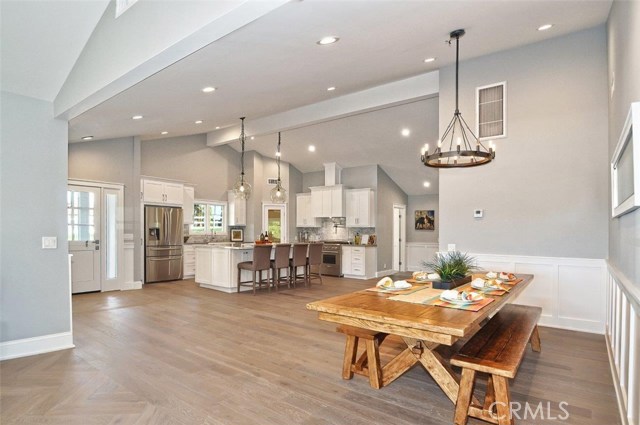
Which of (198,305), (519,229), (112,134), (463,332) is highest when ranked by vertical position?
(112,134)

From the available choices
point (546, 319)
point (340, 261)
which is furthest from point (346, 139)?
point (546, 319)

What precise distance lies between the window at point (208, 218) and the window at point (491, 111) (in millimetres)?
7099

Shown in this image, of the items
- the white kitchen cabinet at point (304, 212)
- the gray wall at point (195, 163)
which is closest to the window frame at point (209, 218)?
the gray wall at point (195, 163)

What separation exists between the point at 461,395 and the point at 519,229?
3.02 meters

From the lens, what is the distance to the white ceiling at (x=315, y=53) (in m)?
3.16

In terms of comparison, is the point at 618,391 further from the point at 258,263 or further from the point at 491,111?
the point at 258,263

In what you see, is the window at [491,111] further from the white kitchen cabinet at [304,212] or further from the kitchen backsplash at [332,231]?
the white kitchen cabinet at [304,212]

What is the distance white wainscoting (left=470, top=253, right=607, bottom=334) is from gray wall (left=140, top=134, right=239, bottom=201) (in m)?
7.44

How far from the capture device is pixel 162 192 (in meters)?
8.40

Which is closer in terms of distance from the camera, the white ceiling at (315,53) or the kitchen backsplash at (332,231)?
the white ceiling at (315,53)

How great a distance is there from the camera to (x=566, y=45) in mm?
4375

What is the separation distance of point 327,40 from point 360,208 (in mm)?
6191

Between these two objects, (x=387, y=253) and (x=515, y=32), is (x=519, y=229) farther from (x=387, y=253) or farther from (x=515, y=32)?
(x=387, y=253)

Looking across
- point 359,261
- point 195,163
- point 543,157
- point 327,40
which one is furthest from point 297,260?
point 327,40
